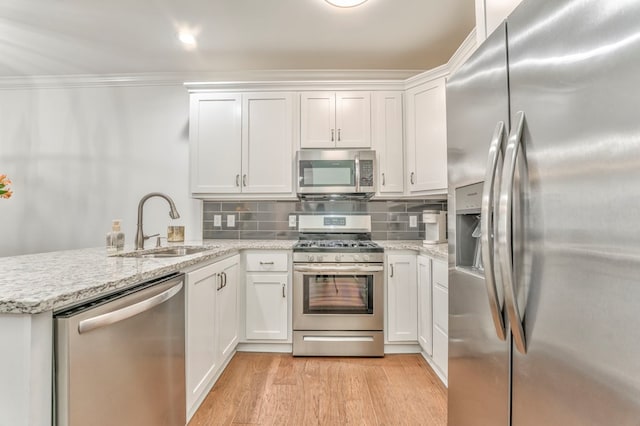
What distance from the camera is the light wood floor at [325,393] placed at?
1724 millimetres

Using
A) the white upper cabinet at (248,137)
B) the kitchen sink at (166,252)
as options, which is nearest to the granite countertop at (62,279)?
the kitchen sink at (166,252)

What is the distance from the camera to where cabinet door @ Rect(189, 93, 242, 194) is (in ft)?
9.31

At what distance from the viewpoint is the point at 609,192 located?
0.56 metres

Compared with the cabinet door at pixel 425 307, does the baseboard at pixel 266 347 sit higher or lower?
lower

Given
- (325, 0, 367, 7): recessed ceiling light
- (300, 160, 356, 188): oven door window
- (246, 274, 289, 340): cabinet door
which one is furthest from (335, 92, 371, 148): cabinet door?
(246, 274, 289, 340): cabinet door

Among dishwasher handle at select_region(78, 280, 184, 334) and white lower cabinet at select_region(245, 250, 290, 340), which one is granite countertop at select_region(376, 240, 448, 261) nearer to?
white lower cabinet at select_region(245, 250, 290, 340)

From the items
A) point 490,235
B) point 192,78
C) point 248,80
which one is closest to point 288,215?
point 248,80

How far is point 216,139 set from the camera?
9.34 feet

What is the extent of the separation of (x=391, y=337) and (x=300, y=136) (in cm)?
191

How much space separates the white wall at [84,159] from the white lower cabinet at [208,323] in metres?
1.49

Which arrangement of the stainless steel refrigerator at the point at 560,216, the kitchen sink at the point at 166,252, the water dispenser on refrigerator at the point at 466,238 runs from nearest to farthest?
the stainless steel refrigerator at the point at 560,216, the water dispenser on refrigerator at the point at 466,238, the kitchen sink at the point at 166,252

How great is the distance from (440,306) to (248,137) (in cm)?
212

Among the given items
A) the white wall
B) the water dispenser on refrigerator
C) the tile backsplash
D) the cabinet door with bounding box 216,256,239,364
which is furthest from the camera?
the white wall

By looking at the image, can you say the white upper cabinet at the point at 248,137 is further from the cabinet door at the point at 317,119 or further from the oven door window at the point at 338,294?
the oven door window at the point at 338,294
